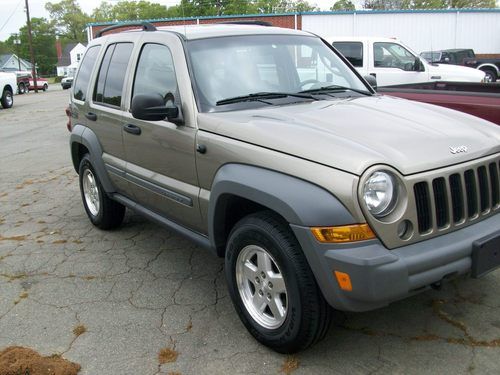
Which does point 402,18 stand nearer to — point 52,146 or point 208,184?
point 52,146

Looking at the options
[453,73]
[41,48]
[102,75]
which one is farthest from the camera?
[41,48]

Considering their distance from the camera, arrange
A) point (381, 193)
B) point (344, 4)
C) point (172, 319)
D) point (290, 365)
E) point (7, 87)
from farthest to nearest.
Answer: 1. point (344, 4)
2. point (7, 87)
3. point (172, 319)
4. point (290, 365)
5. point (381, 193)

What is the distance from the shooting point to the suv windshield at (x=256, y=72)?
3.56m

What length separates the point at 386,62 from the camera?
35.2ft

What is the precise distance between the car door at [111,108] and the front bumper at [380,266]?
7.78ft

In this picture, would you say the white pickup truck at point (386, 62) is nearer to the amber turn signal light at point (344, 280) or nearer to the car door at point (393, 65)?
the car door at point (393, 65)

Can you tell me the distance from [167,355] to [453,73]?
993 cm

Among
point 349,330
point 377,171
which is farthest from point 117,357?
point 377,171

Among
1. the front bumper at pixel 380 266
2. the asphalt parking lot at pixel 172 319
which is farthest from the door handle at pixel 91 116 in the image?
the front bumper at pixel 380 266

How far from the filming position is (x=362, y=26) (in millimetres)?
27266

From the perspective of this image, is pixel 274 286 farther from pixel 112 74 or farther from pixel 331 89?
pixel 112 74

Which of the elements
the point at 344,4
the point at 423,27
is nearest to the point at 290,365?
the point at 423,27

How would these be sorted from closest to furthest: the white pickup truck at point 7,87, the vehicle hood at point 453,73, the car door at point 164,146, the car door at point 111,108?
the car door at point 164,146 → the car door at point 111,108 → the vehicle hood at point 453,73 → the white pickup truck at point 7,87

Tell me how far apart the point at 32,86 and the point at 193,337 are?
43015 mm
